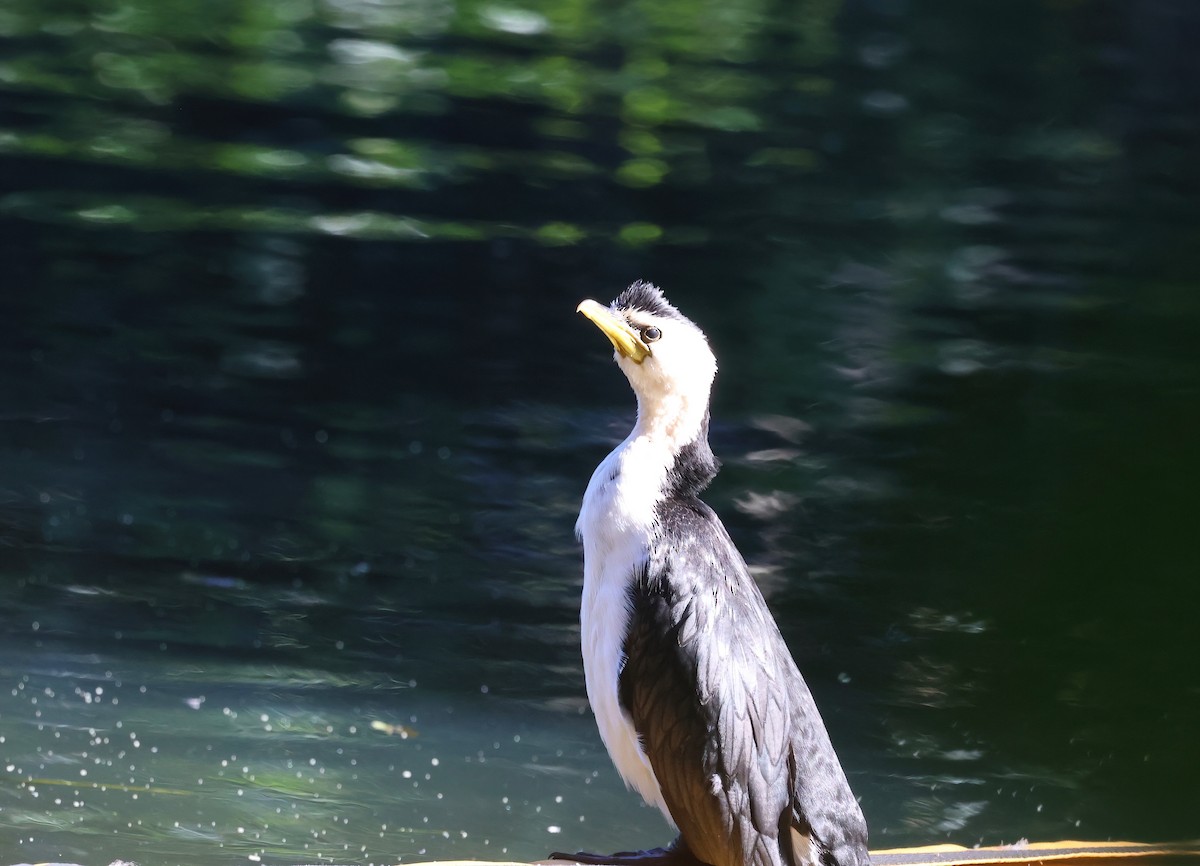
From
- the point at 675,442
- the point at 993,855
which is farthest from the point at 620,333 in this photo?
the point at 993,855

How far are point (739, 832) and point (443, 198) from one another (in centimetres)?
775

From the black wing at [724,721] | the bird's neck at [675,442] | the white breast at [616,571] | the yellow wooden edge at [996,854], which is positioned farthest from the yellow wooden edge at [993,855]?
the bird's neck at [675,442]

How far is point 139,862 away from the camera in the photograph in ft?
11.1

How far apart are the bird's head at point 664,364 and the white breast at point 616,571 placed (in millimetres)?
62

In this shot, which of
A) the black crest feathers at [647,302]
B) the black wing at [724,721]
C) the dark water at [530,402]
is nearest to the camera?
the black wing at [724,721]

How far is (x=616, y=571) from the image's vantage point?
2615 mm

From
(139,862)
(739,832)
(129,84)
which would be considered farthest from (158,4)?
(739,832)

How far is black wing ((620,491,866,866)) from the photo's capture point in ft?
8.11

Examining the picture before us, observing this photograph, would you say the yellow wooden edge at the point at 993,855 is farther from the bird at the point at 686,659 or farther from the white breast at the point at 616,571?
the white breast at the point at 616,571

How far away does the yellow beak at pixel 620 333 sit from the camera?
104 inches

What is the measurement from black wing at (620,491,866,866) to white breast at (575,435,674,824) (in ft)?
0.09

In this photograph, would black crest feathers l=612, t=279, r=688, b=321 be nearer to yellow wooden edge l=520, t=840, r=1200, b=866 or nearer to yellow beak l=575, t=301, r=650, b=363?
yellow beak l=575, t=301, r=650, b=363

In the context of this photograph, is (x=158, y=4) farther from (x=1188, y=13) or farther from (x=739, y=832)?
(x=739, y=832)

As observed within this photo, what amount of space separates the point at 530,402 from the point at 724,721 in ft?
15.2
